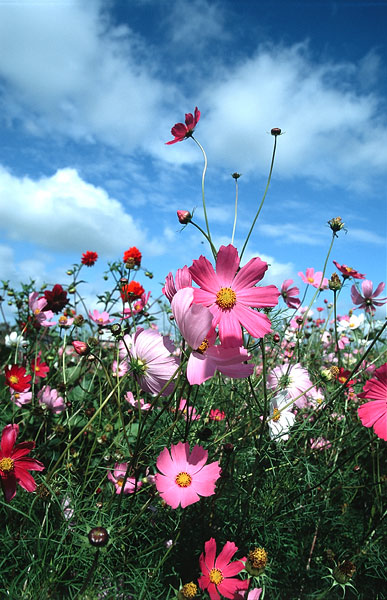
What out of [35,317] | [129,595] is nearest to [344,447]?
[129,595]

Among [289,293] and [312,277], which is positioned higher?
[312,277]

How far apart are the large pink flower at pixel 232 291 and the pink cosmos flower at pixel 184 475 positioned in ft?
0.85

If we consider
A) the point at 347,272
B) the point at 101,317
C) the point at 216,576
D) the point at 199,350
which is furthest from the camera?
the point at 101,317

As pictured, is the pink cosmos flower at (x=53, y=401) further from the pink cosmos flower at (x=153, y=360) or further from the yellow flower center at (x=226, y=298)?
the yellow flower center at (x=226, y=298)

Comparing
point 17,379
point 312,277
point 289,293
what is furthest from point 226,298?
point 312,277

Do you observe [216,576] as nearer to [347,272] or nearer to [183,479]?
[183,479]

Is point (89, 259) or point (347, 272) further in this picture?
point (89, 259)

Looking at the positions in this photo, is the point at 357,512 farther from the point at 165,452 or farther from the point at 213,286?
the point at 213,286

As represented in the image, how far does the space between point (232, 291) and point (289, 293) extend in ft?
1.99

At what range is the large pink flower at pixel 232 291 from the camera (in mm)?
655

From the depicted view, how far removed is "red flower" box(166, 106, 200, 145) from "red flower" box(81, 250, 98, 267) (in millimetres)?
1213

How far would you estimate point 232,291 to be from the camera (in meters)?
0.69

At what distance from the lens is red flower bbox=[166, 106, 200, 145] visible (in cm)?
92

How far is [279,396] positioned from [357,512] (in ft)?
1.62
